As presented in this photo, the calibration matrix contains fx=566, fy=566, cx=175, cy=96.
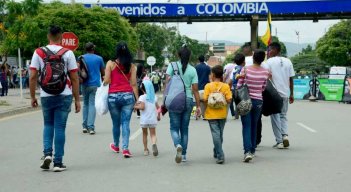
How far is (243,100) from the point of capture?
27.9 feet

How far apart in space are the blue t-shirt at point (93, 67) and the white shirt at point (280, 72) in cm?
391

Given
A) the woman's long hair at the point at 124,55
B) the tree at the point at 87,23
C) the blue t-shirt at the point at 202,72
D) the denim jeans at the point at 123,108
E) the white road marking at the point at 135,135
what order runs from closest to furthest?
1. the woman's long hair at the point at 124,55
2. the denim jeans at the point at 123,108
3. the white road marking at the point at 135,135
4. the blue t-shirt at the point at 202,72
5. the tree at the point at 87,23

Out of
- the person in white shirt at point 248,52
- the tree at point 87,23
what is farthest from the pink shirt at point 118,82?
the tree at point 87,23

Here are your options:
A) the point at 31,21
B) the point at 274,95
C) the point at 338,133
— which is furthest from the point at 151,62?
the point at 274,95

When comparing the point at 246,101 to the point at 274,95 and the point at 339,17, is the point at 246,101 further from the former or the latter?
the point at 339,17

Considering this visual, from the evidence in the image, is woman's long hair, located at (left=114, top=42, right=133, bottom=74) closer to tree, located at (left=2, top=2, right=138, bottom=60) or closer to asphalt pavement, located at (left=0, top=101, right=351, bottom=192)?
asphalt pavement, located at (left=0, top=101, right=351, bottom=192)

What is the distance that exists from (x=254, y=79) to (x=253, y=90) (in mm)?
182

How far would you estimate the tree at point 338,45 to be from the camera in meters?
76.4

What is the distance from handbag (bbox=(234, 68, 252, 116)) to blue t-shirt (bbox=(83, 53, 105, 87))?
4.28m

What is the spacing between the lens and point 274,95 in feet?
30.3

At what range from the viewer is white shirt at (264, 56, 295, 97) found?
9.83 metres

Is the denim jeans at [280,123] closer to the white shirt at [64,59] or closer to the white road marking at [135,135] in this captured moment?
the white road marking at [135,135]

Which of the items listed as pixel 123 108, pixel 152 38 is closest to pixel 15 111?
pixel 123 108

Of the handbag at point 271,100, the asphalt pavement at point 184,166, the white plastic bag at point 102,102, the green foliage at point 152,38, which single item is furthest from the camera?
the green foliage at point 152,38
